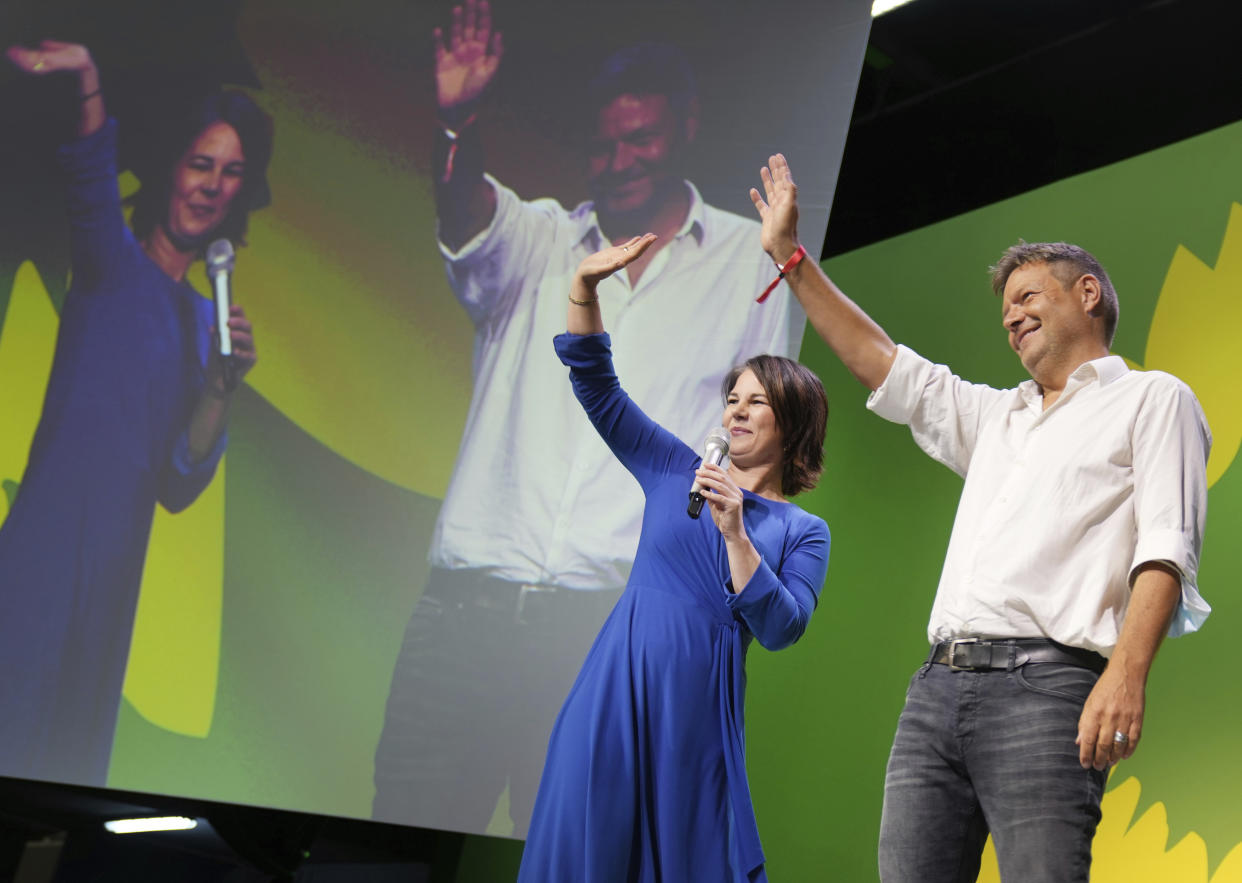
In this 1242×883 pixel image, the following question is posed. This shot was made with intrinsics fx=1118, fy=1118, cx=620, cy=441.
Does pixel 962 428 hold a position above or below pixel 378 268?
below

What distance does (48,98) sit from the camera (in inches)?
127

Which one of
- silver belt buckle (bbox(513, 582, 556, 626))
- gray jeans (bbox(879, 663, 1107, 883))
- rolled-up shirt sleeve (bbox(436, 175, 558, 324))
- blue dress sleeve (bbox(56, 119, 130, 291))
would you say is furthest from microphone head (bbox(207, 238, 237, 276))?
gray jeans (bbox(879, 663, 1107, 883))

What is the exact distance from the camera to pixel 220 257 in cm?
310

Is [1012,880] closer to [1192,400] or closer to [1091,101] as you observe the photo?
[1192,400]

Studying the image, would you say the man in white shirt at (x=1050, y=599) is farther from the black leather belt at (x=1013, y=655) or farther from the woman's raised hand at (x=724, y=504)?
the woman's raised hand at (x=724, y=504)

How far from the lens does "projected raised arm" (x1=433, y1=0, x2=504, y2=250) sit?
3191mm

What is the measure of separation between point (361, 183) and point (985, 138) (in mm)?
2331

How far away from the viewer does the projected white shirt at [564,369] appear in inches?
113

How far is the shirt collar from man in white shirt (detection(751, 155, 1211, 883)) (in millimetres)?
1488

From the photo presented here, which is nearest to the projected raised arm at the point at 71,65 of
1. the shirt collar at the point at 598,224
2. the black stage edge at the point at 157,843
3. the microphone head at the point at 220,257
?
the microphone head at the point at 220,257

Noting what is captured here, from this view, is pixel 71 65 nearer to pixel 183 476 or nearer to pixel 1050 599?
pixel 183 476

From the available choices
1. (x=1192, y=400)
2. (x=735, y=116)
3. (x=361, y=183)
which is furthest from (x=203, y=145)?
(x=1192, y=400)

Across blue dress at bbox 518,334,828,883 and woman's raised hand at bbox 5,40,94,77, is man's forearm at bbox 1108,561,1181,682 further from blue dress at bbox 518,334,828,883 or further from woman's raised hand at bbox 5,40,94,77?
woman's raised hand at bbox 5,40,94,77

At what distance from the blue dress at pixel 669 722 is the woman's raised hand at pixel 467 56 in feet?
5.83
